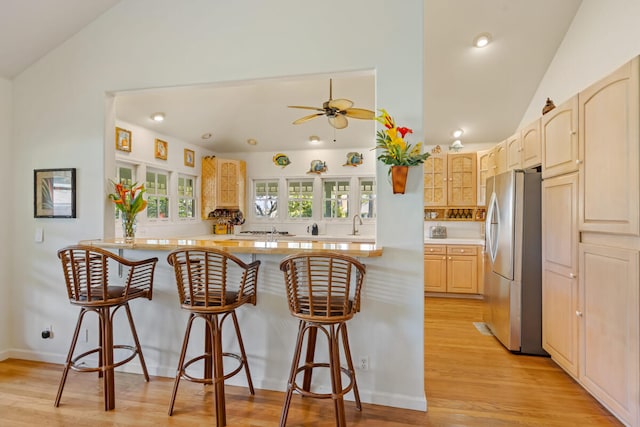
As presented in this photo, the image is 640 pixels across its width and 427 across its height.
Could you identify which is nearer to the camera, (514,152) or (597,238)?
(597,238)

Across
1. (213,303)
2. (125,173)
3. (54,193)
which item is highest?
(125,173)

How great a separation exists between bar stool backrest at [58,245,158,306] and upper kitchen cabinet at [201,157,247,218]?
10.8 ft

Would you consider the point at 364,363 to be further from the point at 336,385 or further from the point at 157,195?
the point at 157,195

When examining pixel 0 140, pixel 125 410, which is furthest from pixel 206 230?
pixel 125 410

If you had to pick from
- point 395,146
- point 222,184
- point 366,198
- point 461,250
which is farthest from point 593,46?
point 222,184

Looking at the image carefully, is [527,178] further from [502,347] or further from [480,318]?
[480,318]

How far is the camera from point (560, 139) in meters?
2.70

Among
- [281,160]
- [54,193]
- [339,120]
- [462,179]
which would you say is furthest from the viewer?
[281,160]

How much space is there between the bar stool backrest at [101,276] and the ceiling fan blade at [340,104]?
207 cm

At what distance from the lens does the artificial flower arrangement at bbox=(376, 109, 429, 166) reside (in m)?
Result: 2.18

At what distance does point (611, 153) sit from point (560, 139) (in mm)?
647

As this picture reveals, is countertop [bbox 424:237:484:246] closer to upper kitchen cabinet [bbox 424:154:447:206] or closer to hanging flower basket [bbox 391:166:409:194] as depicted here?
upper kitchen cabinet [bbox 424:154:447:206]

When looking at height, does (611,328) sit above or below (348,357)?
above

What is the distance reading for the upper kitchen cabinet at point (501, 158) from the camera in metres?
Result: 4.10
